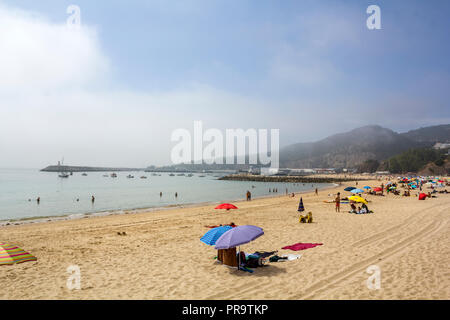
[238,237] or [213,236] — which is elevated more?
[238,237]

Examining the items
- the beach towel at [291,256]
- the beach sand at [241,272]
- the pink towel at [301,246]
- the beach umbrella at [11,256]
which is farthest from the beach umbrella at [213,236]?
the beach umbrella at [11,256]

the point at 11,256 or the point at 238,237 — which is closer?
the point at 238,237

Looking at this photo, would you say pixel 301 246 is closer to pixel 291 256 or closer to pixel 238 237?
pixel 291 256

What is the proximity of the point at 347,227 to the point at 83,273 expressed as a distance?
1202 centimetres

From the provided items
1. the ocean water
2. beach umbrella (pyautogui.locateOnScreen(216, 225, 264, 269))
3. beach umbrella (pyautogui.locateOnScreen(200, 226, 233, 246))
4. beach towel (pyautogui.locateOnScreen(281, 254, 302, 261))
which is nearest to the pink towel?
beach towel (pyautogui.locateOnScreen(281, 254, 302, 261))

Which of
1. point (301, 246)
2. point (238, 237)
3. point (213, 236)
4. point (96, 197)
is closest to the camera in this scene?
point (238, 237)

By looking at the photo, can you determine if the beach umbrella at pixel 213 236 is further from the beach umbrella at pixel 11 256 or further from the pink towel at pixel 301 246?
the beach umbrella at pixel 11 256

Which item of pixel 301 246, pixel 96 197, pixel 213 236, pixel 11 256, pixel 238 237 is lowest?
pixel 96 197

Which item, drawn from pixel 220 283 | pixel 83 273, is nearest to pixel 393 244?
pixel 220 283

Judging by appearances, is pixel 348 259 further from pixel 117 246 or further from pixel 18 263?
pixel 18 263

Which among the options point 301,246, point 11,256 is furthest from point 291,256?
point 11,256

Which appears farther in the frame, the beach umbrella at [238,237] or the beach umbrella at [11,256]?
the beach umbrella at [11,256]

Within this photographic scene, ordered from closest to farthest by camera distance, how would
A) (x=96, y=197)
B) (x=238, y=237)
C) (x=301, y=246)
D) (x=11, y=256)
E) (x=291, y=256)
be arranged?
(x=238, y=237)
(x=11, y=256)
(x=291, y=256)
(x=301, y=246)
(x=96, y=197)

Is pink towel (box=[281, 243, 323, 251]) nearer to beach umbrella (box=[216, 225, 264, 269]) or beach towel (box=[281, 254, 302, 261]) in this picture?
beach towel (box=[281, 254, 302, 261])
